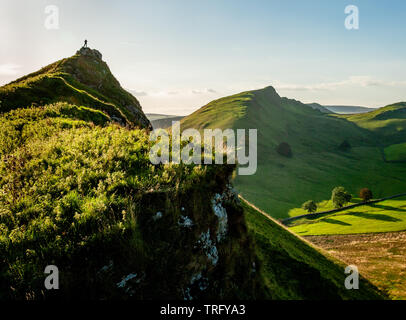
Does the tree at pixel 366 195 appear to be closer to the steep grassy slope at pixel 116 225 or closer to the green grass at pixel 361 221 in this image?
the green grass at pixel 361 221

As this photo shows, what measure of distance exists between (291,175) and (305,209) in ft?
178

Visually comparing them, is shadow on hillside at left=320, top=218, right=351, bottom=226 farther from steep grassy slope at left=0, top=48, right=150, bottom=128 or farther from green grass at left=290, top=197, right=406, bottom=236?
→ steep grassy slope at left=0, top=48, right=150, bottom=128

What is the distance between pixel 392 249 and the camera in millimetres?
68875

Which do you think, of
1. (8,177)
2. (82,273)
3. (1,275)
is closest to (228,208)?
(82,273)

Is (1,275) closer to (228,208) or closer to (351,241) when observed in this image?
(228,208)

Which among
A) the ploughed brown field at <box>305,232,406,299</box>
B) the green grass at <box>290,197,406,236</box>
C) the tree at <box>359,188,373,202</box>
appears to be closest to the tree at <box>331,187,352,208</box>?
the green grass at <box>290,197,406,236</box>

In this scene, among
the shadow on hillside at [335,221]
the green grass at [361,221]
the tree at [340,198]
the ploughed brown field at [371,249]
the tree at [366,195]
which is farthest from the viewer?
the tree at [366,195]

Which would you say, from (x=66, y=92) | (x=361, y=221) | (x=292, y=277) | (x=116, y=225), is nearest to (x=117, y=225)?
(x=116, y=225)

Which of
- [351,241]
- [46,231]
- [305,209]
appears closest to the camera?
[46,231]

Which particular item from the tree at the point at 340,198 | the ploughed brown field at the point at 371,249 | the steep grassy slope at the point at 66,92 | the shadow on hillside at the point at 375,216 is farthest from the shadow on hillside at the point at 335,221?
the steep grassy slope at the point at 66,92

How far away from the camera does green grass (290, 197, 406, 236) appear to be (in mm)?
86875

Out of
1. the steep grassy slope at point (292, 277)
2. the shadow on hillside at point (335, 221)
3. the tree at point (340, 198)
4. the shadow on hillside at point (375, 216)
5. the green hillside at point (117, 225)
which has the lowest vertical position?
the shadow on hillside at point (335, 221)

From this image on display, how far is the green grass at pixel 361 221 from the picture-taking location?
285 feet
